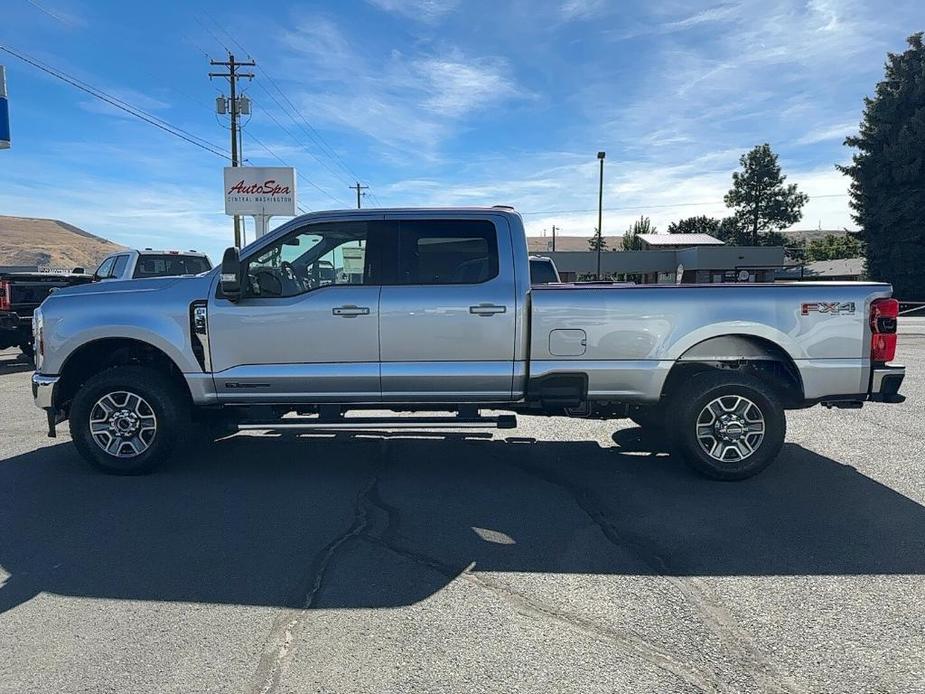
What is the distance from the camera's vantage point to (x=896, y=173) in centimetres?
3747

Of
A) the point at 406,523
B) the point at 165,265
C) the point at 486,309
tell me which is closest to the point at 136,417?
the point at 406,523

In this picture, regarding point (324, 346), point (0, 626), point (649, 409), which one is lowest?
point (0, 626)

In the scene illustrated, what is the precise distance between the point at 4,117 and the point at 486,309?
15238 mm

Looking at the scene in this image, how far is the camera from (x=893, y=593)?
3.43 metres

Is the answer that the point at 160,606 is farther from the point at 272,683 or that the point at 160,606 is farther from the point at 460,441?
the point at 460,441

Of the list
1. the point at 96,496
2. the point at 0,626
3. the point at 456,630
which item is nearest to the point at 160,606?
the point at 0,626

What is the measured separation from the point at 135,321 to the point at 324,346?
5.24 feet

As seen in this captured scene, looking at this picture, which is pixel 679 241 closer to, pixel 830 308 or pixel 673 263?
pixel 673 263

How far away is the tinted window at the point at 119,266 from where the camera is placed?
41.0ft

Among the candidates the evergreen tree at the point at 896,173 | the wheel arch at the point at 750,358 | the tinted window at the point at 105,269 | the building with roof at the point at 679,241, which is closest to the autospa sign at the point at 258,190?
the tinted window at the point at 105,269

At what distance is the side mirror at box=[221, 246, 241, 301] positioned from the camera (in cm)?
498

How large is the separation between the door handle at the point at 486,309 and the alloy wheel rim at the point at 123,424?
2.89 meters

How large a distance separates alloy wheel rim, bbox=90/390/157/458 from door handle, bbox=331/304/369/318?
186 cm

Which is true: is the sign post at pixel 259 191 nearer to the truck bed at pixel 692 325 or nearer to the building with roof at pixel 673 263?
the building with roof at pixel 673 263
